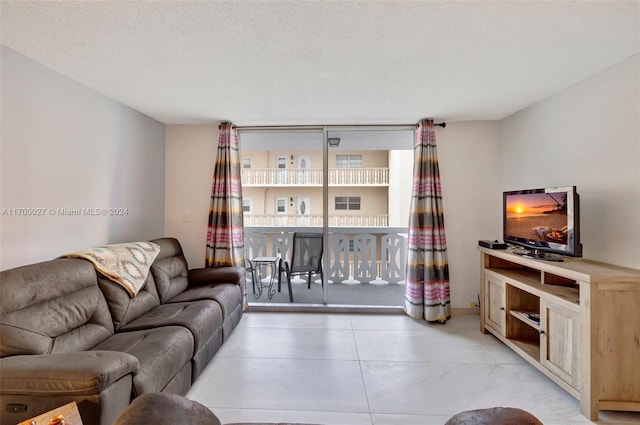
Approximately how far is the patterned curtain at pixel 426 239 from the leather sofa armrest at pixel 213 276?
2.09 m

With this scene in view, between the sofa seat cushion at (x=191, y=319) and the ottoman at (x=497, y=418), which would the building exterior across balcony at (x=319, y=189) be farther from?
the ottoman at (x=497, y=418)

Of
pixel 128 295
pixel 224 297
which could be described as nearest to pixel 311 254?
pixel 224 297

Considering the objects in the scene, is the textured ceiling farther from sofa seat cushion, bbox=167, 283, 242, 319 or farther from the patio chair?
the patio chair

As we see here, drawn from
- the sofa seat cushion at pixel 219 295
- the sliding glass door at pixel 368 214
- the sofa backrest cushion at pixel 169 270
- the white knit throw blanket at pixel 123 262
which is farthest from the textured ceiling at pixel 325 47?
the sofa seat cushion at pixel 219 295

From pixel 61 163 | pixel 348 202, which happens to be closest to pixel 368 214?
pixel 348 202

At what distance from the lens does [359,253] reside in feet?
16.6

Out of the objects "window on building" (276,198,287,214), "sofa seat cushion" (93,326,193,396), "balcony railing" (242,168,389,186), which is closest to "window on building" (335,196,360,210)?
"balcony railing" (242,168,389,186)

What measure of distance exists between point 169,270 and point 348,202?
664 cm

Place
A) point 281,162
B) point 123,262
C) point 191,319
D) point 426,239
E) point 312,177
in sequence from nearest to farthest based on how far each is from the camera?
point 191,319, point 123,262, point 426,239, point 312,177, point 281,162

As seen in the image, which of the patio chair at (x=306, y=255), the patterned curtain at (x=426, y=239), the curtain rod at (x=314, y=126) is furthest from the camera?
the patio chair at (x=306, y=255)

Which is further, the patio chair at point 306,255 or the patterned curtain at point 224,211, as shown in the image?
the patio chair at point 306,255

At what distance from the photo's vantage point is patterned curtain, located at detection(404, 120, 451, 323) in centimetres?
323

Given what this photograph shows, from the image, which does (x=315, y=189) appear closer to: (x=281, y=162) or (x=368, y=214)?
(x=281, y=162)

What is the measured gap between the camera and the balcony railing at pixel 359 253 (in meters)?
4.83
